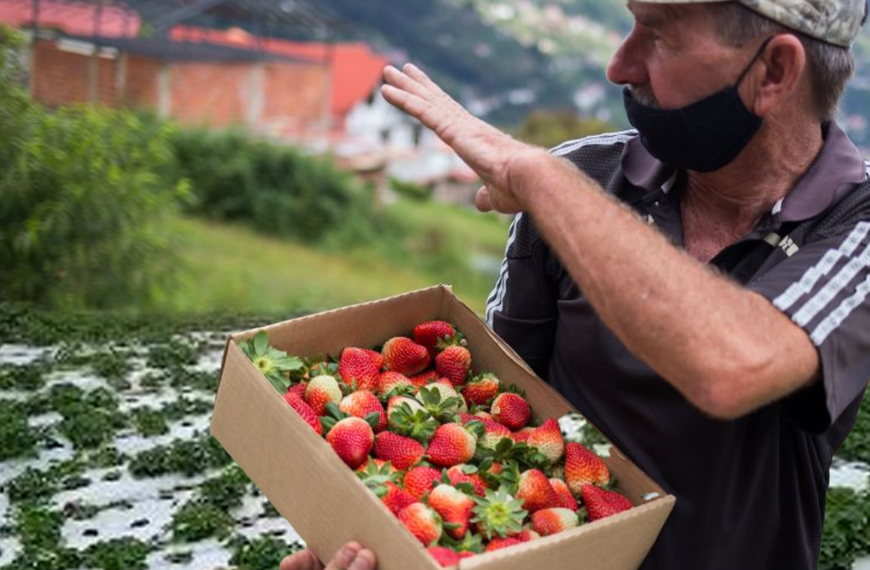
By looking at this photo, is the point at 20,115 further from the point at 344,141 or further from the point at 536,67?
the point at 536,67

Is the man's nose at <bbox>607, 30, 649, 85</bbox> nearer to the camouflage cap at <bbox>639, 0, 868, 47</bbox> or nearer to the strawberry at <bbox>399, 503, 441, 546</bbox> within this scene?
the camouflage cap at <bbox>639, 0, 868, 47</bbox>

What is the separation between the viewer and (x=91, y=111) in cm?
459

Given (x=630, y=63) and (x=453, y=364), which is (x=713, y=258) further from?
(x=453, y=364)

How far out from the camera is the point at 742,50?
1268 millimetres

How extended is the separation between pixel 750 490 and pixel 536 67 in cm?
2022

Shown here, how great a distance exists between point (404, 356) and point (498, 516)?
1.13 ft

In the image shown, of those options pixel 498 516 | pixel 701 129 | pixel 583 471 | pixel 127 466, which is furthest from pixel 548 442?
pixel 127 466

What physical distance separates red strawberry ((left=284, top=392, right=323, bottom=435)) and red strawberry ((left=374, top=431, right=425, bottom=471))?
0.07 metres

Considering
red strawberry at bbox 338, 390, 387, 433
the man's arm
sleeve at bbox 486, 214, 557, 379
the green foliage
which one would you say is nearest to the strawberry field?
the green foliage

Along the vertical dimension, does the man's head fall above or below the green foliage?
above

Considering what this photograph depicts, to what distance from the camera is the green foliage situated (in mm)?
2562

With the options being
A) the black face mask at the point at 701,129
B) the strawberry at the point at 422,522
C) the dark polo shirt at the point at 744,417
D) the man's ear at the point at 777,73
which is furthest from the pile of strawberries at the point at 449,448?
the man's ear at the point at 777,73

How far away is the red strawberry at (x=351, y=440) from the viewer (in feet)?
4.15

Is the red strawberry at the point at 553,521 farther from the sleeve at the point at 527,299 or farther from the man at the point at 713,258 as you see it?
the sleeve at the point at 527,299
